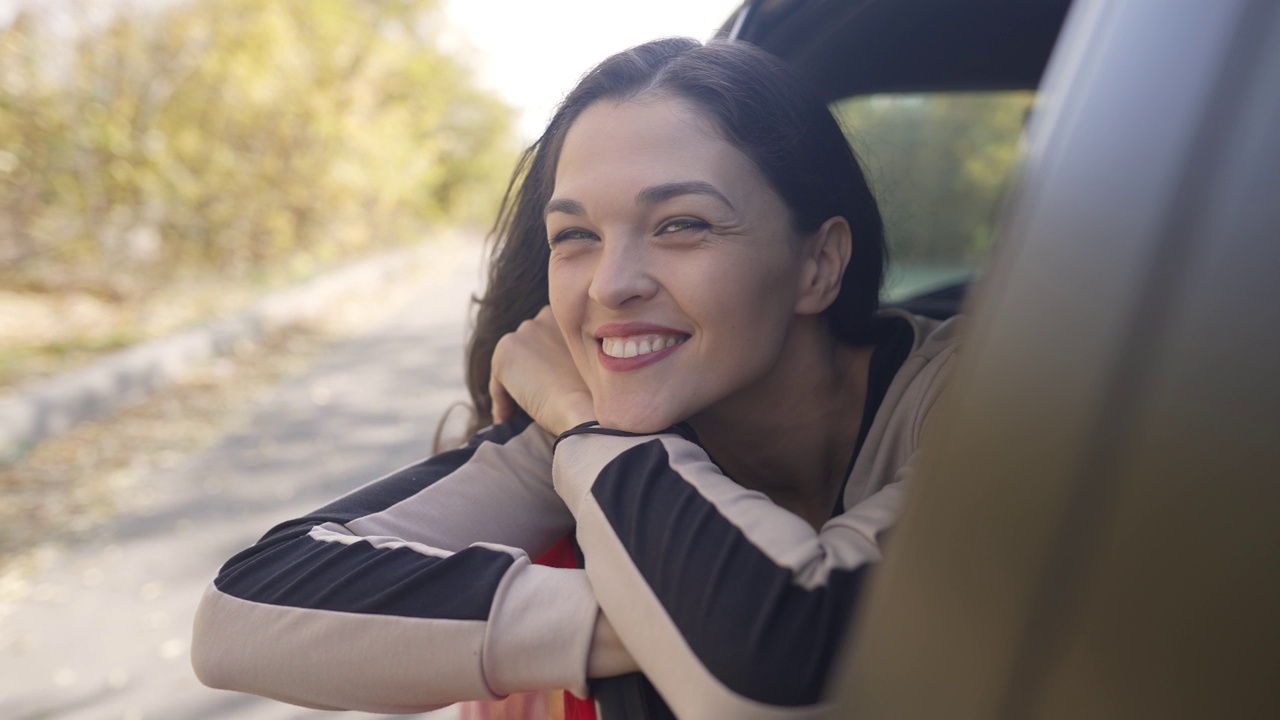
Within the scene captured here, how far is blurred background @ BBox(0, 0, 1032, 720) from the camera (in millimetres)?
3543

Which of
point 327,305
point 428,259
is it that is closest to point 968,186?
point 327,305

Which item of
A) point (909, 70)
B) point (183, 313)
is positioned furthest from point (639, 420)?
point (183, 313)

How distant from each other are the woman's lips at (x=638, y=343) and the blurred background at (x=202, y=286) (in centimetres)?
85

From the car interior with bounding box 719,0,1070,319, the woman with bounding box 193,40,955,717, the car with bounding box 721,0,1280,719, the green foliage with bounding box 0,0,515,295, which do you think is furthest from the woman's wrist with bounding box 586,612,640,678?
the green foliage with bounding box 0,0,515,295

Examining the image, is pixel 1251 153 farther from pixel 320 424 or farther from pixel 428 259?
pixel 428 259

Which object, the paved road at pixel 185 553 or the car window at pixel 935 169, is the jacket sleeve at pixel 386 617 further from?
the paved road at pixel 185 553

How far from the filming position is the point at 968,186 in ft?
16.0

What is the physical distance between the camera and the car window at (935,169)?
2.44m

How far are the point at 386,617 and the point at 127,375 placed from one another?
653cm

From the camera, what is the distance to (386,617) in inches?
50.6

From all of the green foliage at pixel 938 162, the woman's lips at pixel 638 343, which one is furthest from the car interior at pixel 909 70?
the woman's lips at pixel 638 343

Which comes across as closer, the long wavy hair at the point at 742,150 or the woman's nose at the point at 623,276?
the woman's nose at the point at 623,276

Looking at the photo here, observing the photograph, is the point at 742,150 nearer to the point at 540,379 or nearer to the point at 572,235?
the point at 572,235

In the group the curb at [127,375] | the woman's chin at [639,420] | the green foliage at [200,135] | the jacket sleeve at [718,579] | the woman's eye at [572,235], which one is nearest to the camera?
the jacket sleeve at [718,579]
